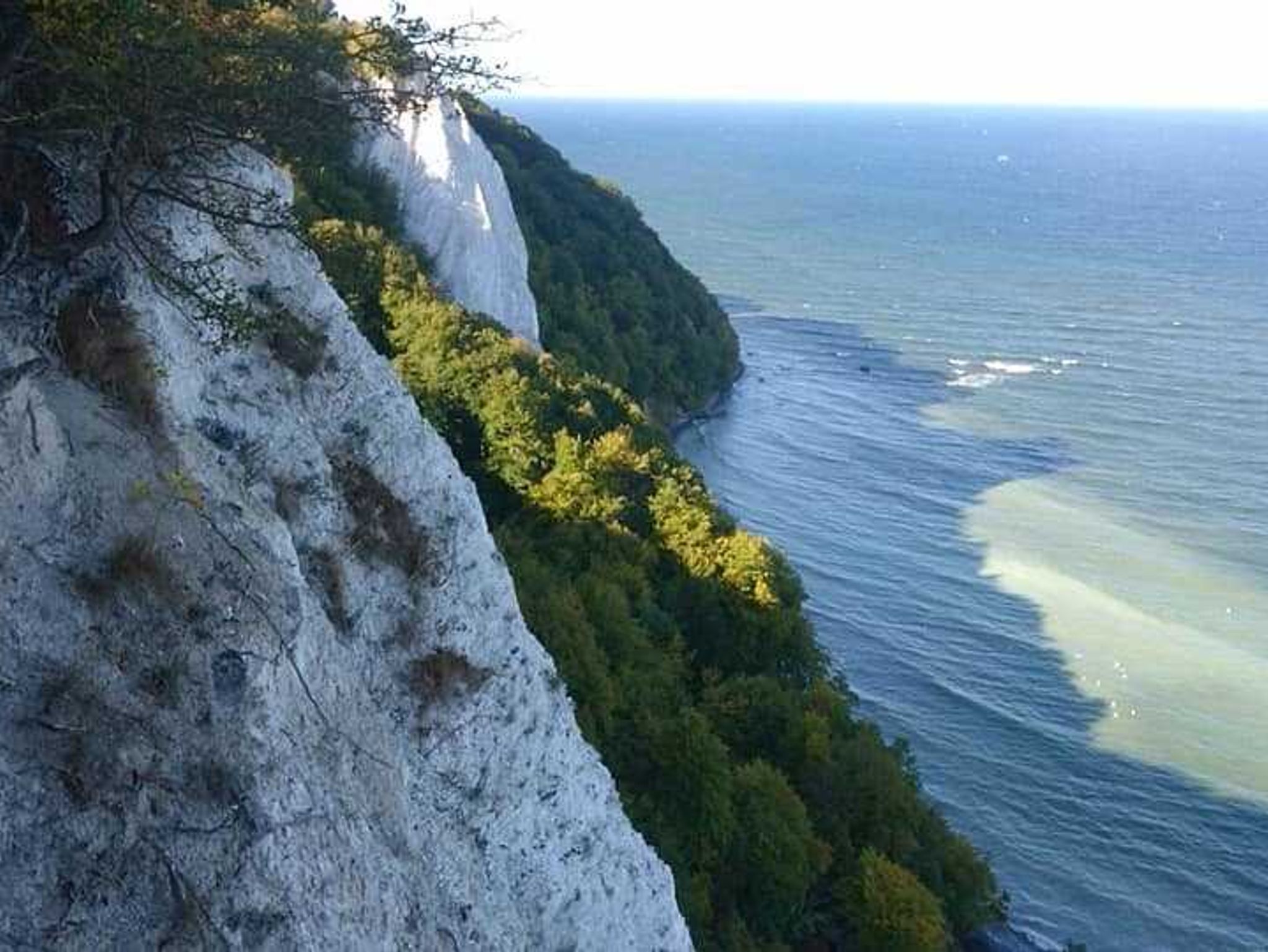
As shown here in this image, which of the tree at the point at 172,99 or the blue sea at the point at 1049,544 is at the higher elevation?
the tree at the point at 172,99

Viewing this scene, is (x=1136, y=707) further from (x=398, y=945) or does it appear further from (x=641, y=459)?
(x=398, y=945)

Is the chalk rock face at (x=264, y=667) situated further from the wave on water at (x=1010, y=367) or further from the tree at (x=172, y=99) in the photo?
the wave on water at (x=1010, y=367)

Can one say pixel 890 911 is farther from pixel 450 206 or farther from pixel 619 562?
pixel 450 206

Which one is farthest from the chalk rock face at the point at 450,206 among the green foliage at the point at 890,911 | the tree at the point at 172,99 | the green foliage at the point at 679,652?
the tree at the point at 172,99

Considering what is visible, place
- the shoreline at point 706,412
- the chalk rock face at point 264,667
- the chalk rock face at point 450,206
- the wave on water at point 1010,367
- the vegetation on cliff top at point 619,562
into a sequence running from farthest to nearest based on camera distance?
the wave on water at point 1010,367, the shoreline at point 706,412, the chalk rock face at point 450,206, the vegetation on cliff top at point 619,562, the chalk rock face at point 264,667

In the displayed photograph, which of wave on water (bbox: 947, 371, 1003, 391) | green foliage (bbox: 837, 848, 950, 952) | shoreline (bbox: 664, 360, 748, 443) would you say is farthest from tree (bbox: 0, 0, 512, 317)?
wave on water (bbox: 947, 371, 1003, 391)

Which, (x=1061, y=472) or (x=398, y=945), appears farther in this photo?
(x=1061, y=472)

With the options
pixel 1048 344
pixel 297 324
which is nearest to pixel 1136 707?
pixel 297 324
